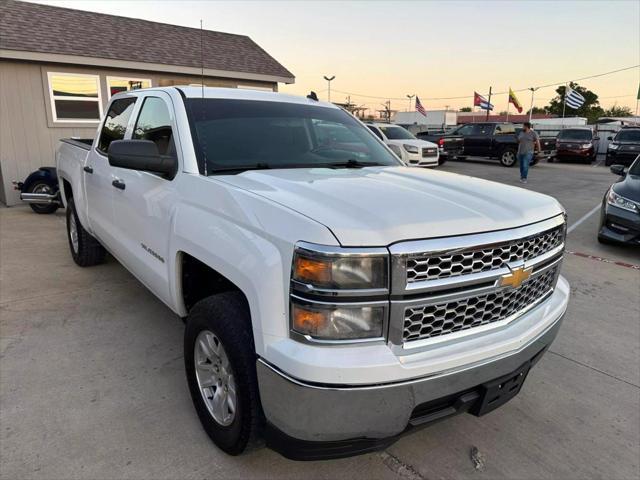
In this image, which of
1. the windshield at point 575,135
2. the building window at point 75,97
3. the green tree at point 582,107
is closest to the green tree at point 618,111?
the green tree at point 582,107

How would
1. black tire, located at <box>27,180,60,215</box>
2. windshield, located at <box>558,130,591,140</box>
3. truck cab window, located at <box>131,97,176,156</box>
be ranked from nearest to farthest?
1. truck cab window, located at <box>131,97,176,156</box>
2. black tire, located at <box>27,180,60,215</box>
3. windshield, located at <box>558,130,591,140</box>

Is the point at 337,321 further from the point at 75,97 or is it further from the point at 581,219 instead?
the point at 75,97

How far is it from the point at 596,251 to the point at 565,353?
12.8 feet

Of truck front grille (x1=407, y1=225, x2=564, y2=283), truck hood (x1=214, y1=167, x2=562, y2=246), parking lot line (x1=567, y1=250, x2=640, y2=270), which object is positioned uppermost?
truck hood (x1=214, y1=167, x2=562, y2=246)

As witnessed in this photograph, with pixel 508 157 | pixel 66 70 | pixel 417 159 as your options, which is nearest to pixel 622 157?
pixel 508 157

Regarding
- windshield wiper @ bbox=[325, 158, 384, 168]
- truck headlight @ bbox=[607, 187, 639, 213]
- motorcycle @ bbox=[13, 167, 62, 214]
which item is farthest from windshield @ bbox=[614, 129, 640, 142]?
motorcycle @ bbox=[13, 167, 62, 214]

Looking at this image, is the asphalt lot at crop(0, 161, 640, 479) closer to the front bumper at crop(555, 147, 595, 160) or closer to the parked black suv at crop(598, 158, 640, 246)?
the parked black suv at crop(598, 158, 640, 246)

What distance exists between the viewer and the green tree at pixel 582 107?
80.1 metres

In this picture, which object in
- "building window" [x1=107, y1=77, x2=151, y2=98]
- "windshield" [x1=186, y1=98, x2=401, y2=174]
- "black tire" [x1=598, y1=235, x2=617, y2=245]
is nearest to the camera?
"windshield" [x1=186, y1=98, x2=401, y2=174]

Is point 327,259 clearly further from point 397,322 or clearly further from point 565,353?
point 565,353

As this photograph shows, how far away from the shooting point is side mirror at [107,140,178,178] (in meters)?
2.64

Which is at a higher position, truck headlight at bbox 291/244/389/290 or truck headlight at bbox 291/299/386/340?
truck headlight at bbox 291/244/389/290

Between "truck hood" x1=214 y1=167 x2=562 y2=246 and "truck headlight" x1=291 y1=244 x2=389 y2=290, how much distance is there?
5 centimetres

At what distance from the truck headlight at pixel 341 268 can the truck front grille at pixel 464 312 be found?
204 mm
